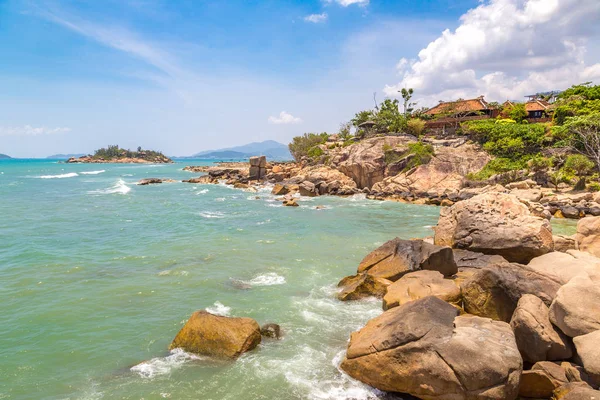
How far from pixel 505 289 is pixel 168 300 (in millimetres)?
11785

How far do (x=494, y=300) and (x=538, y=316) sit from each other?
170cm

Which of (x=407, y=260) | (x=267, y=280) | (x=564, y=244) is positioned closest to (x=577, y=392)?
(x=407, y=260)

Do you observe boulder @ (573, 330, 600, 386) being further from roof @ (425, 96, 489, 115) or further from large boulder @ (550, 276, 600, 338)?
roof @ (425, 96, 489, 115)

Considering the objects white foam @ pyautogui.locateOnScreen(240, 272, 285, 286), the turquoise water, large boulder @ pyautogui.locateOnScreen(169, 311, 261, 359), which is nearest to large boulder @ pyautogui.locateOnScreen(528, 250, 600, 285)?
the turquoise water

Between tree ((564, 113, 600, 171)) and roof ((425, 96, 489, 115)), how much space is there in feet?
88.0

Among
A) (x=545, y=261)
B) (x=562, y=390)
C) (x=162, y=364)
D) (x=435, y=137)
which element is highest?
(x=435, y=137)

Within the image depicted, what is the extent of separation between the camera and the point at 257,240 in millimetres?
24000

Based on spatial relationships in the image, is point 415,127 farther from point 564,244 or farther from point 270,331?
point 270,331

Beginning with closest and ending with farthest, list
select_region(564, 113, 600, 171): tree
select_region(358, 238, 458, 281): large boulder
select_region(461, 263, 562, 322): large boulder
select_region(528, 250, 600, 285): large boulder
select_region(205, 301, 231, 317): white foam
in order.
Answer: select_region(461, 263, 562, 322): large boulder
select_region(528, 250, 600, 285): large boulder
select_region(205, 301, 231, 317): white foam
select_region(358, 238, 458, 281): large boulder
select_region(564, 113, 600, 171): tree

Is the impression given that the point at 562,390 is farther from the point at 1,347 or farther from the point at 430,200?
the point at 430,200

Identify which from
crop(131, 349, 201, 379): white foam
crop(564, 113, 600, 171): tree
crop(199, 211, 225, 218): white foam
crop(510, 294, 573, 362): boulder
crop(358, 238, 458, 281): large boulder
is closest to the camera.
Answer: crop(510, 294, 573, 362): boulder

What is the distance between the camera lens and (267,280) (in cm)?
1648

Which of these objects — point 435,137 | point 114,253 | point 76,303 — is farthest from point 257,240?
point 435,137

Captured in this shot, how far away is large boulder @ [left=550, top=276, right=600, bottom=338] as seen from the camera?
7.98m
